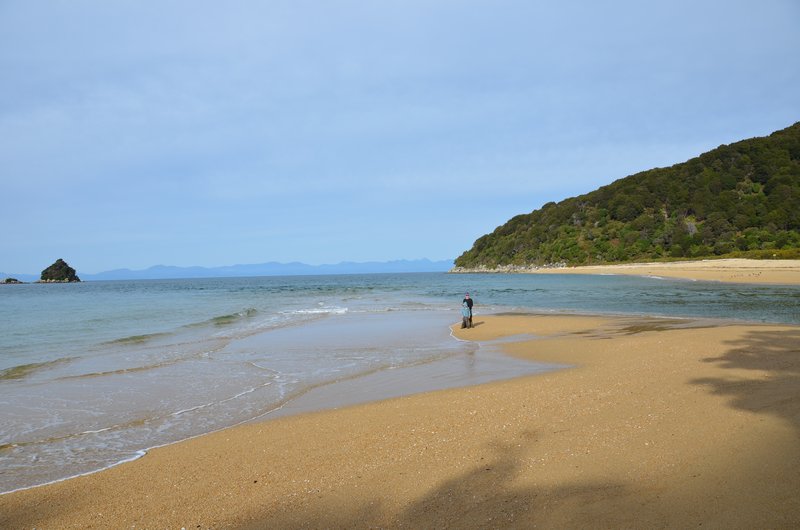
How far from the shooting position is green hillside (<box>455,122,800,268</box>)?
77125 millimetres

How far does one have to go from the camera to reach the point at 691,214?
310 ft

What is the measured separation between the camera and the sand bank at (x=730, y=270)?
46.5 m

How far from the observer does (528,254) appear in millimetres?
129000

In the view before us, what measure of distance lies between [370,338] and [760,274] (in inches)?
1912

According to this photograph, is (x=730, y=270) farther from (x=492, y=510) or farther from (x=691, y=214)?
(x=492, y=510)

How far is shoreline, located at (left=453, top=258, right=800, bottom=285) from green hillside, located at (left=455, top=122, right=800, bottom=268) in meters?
5.11

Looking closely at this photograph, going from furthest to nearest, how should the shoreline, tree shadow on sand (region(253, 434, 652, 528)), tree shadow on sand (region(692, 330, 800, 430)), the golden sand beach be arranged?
the shoreline < tree shadow on sand (region(692, 330, 800, 430)) < the golden sand beach < tree shadow on sand (region(253, 434, 652, 528))

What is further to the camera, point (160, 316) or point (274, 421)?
point (160, 316)

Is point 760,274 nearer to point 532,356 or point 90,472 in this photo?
point 532,356

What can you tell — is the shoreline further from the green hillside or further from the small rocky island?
the small rocky island

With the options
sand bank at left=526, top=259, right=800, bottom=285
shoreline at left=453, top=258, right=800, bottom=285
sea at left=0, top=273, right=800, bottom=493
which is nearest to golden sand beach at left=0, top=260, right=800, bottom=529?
sea at left=0, top=273, right=800, bottom=493

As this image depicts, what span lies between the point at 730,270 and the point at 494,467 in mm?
65146

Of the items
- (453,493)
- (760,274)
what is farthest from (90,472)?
(760,274)

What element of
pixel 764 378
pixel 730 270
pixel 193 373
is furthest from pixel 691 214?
pixel 193 373
